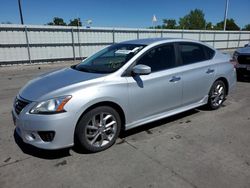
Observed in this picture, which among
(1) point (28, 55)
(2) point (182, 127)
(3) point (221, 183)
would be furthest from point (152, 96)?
(1) point (28, 55)

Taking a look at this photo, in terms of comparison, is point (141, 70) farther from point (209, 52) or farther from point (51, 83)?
point (209, 52)

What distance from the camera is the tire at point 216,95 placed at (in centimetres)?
465

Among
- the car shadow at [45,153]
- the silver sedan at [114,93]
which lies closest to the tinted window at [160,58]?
the silver sedan at [114,93]

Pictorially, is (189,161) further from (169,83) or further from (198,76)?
(198,76)

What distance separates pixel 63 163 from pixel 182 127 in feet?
7.23

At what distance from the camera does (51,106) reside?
2.69m

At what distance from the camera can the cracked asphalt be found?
249 cm

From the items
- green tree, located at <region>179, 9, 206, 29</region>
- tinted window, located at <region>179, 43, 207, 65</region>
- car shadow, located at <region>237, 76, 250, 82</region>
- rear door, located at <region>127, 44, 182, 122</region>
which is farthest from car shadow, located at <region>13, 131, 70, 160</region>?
green tree, located at <region>179, 9, 206, 29</region>

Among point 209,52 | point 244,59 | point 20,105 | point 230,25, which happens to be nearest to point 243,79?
point 244,59

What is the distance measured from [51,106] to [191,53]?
2.88m

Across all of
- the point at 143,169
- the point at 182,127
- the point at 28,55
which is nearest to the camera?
the point at 143,169

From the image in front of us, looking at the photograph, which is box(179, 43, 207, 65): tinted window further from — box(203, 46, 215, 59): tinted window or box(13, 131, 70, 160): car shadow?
box(13, 131, 70, 160): car shadow

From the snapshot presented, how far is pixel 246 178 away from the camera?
2.51 meters

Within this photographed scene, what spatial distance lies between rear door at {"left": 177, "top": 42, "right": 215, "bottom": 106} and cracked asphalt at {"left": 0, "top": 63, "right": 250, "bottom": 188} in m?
0.59
